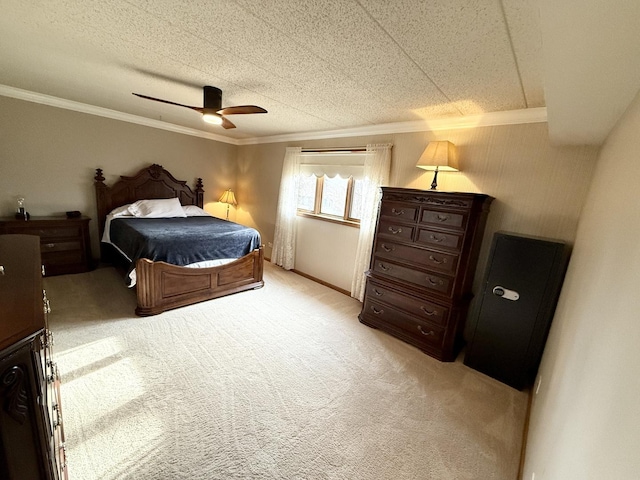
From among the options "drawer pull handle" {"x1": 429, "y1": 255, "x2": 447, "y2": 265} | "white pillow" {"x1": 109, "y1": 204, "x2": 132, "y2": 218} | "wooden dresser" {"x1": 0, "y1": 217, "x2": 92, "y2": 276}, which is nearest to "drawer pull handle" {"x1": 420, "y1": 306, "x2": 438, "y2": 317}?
"drawer pull handle" {"x1": 429, "y1": 255, "x2": 447, "y2": 265}

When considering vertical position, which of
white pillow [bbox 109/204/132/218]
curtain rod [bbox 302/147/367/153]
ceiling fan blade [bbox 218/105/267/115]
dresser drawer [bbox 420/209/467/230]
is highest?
ceiling fan blade [bbox 218/105/267/115]

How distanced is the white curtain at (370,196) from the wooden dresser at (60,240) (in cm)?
372

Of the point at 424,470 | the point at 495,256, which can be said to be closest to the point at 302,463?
the point at 424,470

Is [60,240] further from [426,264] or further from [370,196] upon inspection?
[426,264]

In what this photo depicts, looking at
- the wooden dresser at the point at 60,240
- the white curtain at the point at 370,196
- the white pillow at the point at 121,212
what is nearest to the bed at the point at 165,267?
the white pillow at the point at 121,212

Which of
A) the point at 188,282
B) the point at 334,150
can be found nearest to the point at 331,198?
the point at 334,150

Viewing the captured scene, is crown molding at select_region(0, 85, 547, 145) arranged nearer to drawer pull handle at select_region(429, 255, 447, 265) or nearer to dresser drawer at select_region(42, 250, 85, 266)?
drawer pull handle at select_region(429, 255, 447, 265)

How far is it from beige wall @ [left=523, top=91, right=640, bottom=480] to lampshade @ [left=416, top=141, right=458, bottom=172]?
1.16m

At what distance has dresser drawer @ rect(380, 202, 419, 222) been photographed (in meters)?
2.55

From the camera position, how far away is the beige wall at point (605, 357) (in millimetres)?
565

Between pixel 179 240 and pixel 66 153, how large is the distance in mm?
2359

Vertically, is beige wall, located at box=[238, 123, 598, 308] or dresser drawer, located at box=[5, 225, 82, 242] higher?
beige wall, located at box=[238, 123, 598, 308]

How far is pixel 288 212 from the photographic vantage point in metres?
4.33

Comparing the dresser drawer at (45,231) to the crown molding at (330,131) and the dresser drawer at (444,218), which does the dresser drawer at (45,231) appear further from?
the dresser drawer at (444,218)
